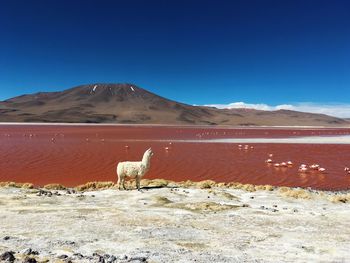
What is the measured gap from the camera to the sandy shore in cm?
806

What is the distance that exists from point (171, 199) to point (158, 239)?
476cm

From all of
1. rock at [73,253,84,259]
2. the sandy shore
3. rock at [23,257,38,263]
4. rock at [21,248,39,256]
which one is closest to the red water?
the sandy shore

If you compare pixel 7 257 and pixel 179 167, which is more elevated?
pixel 7 257

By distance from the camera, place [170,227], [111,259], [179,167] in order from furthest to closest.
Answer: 1. [179,167]
2. [170,227]
3. [111,259]

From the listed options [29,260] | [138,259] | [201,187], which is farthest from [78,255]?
[201,187]

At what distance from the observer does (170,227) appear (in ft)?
33.1

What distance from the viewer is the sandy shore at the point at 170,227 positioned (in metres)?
→ 8.06

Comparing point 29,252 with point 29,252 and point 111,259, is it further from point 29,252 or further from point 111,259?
point 111,259

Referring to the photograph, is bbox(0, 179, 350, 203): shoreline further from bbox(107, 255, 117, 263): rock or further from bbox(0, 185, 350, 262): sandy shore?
bbox(107, 255, 117, 263): rock

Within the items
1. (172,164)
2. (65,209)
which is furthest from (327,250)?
(172,164)

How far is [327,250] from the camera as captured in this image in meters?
8.45

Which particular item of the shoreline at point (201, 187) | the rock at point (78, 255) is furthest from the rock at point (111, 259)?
the shoreline at point (201, 187)

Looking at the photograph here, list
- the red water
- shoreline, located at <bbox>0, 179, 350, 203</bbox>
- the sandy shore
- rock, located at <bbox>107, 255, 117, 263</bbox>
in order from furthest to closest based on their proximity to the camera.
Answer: the red water
shoreline, located at <bbox>0, 179, 350, 203</bbox>
the sandy shore
rock, located at <bbox>107, 255, 117, 263</bbox>

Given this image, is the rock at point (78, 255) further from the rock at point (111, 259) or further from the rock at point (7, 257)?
the rock at point (7, 257)
